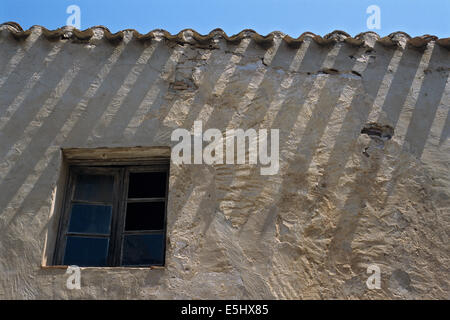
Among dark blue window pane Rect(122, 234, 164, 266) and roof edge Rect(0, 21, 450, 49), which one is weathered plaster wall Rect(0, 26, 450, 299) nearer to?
roof edge Rect(0, 21, 450, 49)

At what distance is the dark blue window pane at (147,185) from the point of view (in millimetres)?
5055

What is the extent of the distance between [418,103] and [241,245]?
195cm

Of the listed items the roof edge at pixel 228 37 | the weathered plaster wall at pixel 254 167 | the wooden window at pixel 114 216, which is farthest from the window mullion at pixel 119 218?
the roof edge at pixel 228 37

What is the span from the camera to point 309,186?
477 cm

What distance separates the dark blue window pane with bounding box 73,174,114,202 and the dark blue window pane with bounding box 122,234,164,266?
0.43m

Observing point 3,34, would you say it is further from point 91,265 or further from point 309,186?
point 309,186

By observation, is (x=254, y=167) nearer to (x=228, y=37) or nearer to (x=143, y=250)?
(x=143, y=250)

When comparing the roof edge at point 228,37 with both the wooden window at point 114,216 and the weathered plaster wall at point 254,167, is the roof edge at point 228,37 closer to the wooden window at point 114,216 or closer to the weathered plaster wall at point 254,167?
the weathered plaster wall at point 254,167

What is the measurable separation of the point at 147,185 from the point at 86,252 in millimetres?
740

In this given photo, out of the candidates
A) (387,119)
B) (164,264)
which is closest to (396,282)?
(387,119)

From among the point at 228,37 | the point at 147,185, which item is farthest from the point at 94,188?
the point at 228,37

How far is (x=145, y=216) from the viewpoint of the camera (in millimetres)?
4980

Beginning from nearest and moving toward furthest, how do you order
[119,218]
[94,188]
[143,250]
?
[143,250], [119,218], [94,188]

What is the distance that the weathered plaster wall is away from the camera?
4500 millimetres
